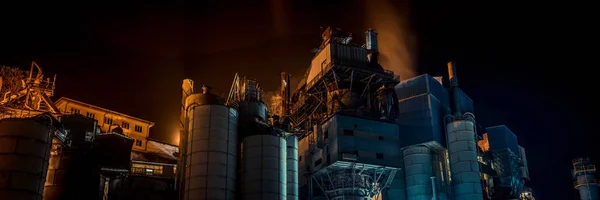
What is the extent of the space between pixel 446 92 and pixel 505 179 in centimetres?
1961

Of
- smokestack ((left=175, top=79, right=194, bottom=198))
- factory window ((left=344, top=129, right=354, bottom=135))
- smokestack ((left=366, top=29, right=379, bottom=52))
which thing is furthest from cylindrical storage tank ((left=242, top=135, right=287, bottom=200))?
smokestack ((left=366, top=29, right=379, bottom=52))

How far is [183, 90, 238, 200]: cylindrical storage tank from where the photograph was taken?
5547 centimetres

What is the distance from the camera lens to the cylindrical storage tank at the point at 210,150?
182ft

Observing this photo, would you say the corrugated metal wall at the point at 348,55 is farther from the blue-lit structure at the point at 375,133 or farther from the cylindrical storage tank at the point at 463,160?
the cylindrical storage tank at the point at 463,160

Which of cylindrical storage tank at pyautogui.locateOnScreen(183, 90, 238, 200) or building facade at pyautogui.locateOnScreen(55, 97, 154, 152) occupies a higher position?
building facade at pyautogui.locateOnScreen(55, 97, 154, 152)

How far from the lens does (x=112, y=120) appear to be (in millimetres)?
101062

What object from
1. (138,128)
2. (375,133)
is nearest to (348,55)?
(375,133)

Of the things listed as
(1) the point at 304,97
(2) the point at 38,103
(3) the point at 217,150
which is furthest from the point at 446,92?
(2) the point at 38,103

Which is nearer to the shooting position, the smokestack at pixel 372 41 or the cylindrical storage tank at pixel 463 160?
the cylindrical storage tank at pixel 463 160

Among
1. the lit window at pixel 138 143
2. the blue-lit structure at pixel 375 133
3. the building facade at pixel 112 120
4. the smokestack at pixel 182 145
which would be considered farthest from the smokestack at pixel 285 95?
the lit window at pixel 138 143

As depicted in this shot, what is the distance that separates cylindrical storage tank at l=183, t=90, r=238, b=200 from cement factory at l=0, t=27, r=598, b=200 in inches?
4.5

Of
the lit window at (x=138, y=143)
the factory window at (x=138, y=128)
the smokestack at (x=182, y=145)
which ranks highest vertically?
the factory window at (x=138, y=128)

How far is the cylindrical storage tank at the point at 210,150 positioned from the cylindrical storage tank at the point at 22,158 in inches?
602

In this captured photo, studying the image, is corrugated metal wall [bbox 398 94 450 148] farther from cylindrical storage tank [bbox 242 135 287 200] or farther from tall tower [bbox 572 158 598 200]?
tall tower [bbox 572 158 598 200]
